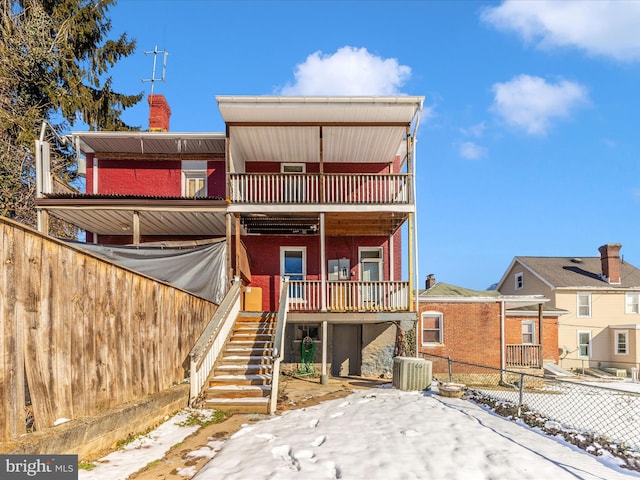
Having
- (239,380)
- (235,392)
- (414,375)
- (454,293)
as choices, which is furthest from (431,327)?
(235,392)

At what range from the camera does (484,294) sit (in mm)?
19031

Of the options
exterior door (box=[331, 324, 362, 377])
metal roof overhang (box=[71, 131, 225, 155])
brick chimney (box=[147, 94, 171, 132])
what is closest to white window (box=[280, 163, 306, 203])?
metal roof overhang (box=[71, 131, 225, 155])

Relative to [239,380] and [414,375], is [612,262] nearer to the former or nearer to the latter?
[414,375]

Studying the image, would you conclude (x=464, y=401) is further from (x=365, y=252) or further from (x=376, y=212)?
(x=365, y=252)

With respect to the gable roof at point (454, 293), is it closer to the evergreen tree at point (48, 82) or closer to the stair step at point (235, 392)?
the stair step at point (235, 392)

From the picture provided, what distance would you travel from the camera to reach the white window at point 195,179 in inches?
593

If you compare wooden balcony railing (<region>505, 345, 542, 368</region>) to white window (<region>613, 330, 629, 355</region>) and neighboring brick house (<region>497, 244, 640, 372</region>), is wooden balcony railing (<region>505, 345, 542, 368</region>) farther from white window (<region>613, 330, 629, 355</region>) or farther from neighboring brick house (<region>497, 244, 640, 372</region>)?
white window (<region>613, 330, 629, 355</region>)

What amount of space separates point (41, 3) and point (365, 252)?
2207 cm

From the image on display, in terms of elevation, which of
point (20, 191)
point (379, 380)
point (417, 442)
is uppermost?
point (20, 191)

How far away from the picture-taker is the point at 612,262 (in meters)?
26.6

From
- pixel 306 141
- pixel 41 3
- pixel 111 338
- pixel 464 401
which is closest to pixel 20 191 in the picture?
pixel 41 3

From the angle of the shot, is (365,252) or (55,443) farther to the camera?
(365,252)

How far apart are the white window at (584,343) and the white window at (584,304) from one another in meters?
1.16

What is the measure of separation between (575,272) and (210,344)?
2803cm
